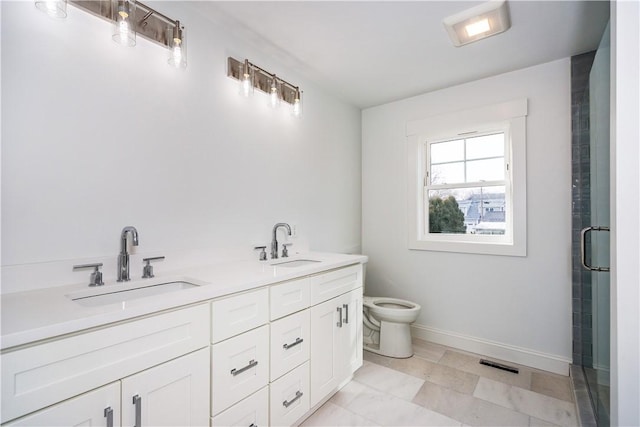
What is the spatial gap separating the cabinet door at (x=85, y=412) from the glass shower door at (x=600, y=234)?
1951mm

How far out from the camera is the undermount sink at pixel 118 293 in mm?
1184

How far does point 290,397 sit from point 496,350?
1865 millimetres

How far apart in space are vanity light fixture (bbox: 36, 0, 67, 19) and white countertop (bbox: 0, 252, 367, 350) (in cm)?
107

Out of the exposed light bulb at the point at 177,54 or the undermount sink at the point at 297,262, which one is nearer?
the exposed light bulb at the point at 177,54

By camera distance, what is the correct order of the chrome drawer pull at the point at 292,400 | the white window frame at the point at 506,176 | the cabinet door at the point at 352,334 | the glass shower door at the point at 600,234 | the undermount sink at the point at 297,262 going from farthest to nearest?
the white window frame at the point at 506,176, the undermount sink at the point at 297,262, the cabinet door at the point at 352,334, the chrome drawer pull at the point at 292,400, the glass shower door at the point at 600,234

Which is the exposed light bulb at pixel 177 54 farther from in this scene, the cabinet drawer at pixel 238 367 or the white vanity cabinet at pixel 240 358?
the cabinet drawer at pixel 238 367

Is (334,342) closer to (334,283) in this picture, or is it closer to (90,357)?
(334,283)

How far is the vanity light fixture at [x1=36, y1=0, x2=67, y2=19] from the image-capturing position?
3.77 ft

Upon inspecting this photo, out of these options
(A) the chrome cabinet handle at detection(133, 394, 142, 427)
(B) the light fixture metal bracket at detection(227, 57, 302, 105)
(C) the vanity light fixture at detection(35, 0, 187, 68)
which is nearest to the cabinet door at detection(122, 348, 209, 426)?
(A) the chrome cabinet handle at detection(133, 394, 142, 427)

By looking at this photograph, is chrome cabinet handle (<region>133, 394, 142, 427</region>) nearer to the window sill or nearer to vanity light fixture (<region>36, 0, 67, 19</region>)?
vanity light fixture (<region>36, 0, 67, 19</region>)

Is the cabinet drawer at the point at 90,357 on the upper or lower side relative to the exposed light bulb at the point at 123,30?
lower

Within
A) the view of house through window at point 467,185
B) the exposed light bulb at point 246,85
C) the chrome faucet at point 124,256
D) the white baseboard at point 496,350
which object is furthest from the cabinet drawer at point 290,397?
the view of house through window at point 467,185

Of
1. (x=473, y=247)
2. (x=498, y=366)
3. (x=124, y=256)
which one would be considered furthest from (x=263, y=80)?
(x=498, y=366)

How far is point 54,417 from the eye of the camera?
80 cm
